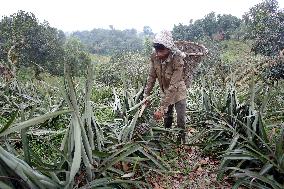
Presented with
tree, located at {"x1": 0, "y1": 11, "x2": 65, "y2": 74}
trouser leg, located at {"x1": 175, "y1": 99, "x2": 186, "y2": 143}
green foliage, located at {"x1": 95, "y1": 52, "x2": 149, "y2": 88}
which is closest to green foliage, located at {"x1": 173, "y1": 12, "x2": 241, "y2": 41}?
green foliage, located at {"x1": 95, "y1": 52, "x2": 149, "y2": 88}

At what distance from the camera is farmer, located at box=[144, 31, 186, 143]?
205 inches

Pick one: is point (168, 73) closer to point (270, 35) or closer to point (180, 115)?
point (180, 115)

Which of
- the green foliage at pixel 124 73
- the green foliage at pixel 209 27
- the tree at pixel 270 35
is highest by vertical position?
the green foliage at pixel 209 27

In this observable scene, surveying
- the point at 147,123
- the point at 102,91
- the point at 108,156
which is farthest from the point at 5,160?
the point at 102,91

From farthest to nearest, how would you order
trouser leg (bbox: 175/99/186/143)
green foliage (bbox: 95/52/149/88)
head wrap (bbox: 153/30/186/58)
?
green foliage (bbox: 95/52/149/88) → trouser leg (bbox: 175/99/186/143) → head wrap (bbox: 153/30/186/58)

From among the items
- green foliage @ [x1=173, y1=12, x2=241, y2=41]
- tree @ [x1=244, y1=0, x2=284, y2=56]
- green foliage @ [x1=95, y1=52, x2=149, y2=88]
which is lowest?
green foliage @ [x1=95, y1=52, x2=149, y2=88]

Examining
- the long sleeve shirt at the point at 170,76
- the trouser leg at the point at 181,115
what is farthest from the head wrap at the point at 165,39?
the trouser leg at the point at 181,115

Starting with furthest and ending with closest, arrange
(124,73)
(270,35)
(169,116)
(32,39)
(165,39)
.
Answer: (32,39) < (270,35) < (169,116) < (124,73) < (165,39)

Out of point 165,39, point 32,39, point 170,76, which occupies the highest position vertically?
point 32,39

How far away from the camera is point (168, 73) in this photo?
5.52 metres

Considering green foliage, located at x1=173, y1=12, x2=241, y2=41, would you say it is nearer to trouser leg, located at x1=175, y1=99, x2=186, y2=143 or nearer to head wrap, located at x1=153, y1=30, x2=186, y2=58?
trouser leg, located at x1=175, y1=99, x2=186, y2=143

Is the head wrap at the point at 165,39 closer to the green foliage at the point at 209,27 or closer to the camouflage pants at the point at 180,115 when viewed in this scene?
the camouflage pants at the point at 180,115

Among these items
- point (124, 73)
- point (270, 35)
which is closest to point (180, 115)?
point (124, 73)

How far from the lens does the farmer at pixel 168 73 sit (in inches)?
205
